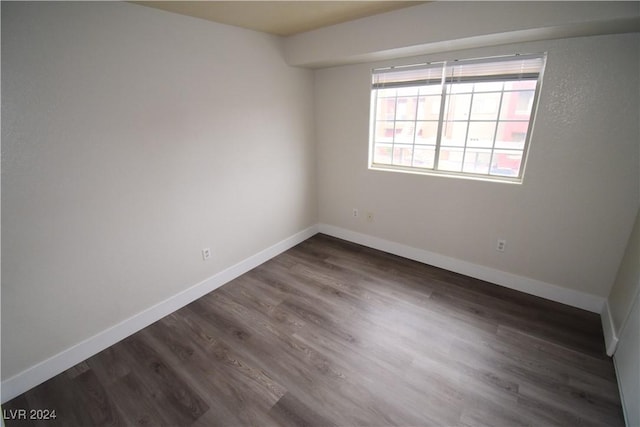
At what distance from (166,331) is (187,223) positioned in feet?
2.90

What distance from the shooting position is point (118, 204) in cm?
199

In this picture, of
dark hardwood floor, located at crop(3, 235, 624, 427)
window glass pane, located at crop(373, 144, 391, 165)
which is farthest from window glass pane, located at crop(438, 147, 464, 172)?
dark hardwood floor, located at crop(3, 235, 624, 427)

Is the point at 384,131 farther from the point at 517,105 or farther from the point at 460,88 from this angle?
the point at 517,105

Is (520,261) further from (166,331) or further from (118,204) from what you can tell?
(118,204)

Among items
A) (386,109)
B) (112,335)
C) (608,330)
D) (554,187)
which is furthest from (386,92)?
(112,335)

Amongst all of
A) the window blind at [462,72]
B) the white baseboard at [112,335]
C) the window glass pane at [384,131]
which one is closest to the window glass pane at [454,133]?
the window blind at [462,72]

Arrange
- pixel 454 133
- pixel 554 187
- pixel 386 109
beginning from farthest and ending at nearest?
pixel 386 109 < pixel 454 133 < pixel 554 187

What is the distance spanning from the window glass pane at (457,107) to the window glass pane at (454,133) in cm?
6

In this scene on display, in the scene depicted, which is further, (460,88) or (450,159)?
(450,159)

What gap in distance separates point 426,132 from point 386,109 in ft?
1.76

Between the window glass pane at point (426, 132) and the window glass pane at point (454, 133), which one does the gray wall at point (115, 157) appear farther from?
the window glass pane at point (454, 133)

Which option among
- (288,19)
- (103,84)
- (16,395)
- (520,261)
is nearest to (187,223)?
(103,84)

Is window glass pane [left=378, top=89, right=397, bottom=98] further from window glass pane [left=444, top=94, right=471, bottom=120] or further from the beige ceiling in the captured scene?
the beige ceiling

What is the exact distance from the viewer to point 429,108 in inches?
113
